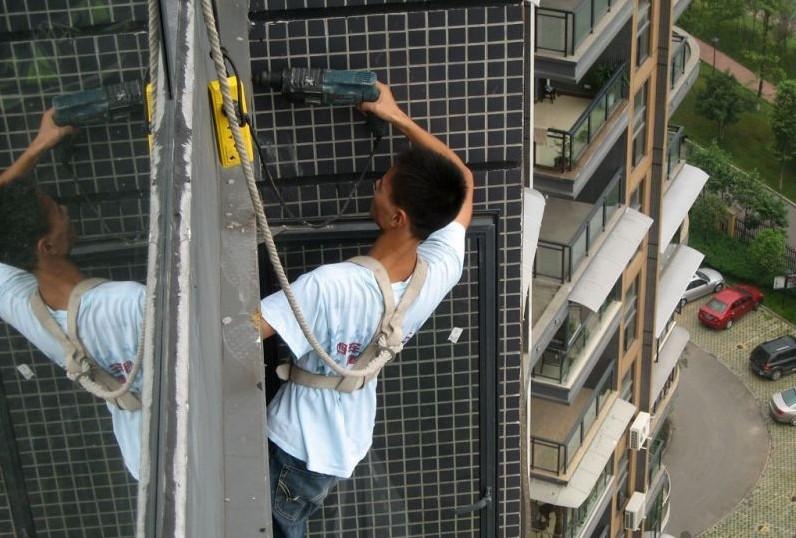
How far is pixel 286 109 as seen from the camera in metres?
6.25

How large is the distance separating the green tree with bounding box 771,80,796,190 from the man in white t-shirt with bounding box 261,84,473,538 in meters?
30.5

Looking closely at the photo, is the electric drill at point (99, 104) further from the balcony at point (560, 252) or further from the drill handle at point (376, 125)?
the balcony at point (560, 252)

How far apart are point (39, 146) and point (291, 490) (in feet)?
11.1

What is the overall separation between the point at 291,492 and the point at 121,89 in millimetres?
2725

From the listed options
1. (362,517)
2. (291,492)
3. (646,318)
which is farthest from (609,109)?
(291,492)

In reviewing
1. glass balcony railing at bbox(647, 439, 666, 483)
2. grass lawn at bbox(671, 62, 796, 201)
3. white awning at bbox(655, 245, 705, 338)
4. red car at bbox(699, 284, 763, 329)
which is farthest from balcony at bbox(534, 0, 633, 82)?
grass lawn at bbox(671, 62, 796, 201)

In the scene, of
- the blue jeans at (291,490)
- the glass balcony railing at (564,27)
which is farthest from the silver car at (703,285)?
the blue jeans at (291,490)

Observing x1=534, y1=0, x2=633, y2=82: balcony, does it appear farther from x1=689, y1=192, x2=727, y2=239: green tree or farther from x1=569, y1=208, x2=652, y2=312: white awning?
x1=689, y1=192, x2=727, y2=239: green tree

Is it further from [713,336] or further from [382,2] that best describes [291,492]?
[713,336]

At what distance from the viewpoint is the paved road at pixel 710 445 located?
27203mm

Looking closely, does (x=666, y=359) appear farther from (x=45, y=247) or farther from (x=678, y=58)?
(x=45, y=247)

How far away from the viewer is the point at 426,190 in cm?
577

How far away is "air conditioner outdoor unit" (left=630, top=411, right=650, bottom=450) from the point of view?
20.3m

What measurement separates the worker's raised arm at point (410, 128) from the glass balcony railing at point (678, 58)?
1381 cm
